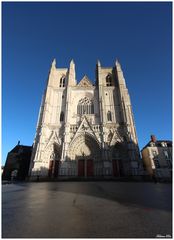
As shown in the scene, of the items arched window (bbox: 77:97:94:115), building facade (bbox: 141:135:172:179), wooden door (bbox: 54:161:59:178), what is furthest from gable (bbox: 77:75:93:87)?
building facade (bbox: 141:135:172:179)

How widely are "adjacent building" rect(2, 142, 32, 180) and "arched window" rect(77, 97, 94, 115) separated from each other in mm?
14933

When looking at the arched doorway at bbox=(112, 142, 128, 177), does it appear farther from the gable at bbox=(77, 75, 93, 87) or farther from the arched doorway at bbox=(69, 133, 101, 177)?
the gable at bbox=(77, 75, 93, 87)

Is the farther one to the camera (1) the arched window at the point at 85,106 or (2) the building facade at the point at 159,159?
(1) the arched window at the point at 85,106

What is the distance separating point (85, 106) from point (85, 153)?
10.2 meters

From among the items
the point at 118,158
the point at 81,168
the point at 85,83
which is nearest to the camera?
the point at 81,168

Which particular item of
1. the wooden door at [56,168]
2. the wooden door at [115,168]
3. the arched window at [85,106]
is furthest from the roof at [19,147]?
the wooden door at [115,168]

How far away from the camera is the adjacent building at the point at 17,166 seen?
23750 mm

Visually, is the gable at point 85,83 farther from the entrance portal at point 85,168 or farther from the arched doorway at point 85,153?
the entrance portal at point 85,168

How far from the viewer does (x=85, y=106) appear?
26000 mm

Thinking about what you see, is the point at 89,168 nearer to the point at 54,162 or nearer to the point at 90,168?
the point at 90,168

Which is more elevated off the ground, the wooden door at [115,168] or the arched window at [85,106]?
the arched window at [85,106]

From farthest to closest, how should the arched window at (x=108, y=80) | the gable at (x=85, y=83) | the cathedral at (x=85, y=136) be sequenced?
the gable at (x=85, y=83), the arched window at (x=108, y=80), the cathedral at (x=85, y=136)

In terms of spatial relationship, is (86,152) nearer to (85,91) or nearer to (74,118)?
(74,118)

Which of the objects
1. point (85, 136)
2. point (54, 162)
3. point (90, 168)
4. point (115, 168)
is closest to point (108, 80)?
point (85, 136)
